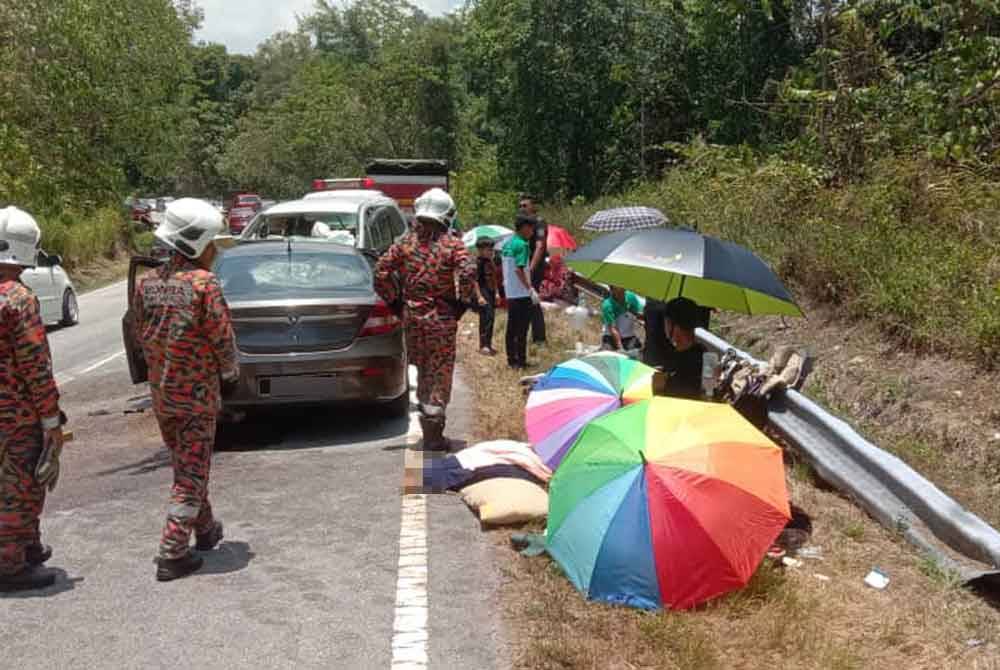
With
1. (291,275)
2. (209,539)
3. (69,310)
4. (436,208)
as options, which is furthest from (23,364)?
(69,310)

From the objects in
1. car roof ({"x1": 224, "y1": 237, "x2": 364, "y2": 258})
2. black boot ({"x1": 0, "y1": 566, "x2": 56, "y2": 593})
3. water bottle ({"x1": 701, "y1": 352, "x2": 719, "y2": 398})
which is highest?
car roof ({"x1": 224, "y1": 237, "x2": 364, "y2": 258})

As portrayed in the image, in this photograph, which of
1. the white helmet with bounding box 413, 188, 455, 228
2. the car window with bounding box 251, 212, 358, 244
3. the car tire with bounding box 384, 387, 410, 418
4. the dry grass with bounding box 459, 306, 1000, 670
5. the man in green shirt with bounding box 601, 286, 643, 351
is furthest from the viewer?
the car window with bounding box 251, 212, 358, 244

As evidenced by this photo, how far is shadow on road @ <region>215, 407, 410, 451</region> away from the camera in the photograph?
782cm

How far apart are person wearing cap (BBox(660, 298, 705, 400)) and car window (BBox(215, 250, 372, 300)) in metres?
2.70

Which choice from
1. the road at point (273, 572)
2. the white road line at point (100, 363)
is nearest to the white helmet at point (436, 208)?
the road at point (273, 572)

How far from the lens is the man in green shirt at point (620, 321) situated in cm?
992

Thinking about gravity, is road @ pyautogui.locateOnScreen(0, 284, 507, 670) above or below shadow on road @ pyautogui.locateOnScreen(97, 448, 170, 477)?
above

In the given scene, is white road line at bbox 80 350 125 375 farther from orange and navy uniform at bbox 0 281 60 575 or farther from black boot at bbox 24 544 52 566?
orange and navy uniform at bbox 0 281 60 575

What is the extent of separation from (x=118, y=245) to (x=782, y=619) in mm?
30530

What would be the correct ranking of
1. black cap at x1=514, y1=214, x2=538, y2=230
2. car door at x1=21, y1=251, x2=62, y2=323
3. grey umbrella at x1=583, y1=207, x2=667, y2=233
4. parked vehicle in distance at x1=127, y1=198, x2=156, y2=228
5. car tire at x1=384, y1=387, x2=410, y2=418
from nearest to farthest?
car tire at x1=384, y1=387, x2=410, y2=418 < black cap at x1=514, y1=214, x2=538, y2=230 < grey umbrella at x1=583, y1=207, x2=667, y2=233 < car door at x1=21, y1=251, x2=62, y2=323 < parked vehicle in distance at x1=127, y1=198, x2=156, y2=228

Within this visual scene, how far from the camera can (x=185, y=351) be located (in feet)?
15.9

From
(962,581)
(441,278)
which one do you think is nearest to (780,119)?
(441,278)

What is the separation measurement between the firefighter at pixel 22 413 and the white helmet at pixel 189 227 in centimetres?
64

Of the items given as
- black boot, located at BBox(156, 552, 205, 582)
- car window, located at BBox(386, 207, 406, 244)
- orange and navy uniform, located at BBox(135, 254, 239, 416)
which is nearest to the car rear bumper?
orange and navy uniform, located at BBox(135, 254, 239, 416)
